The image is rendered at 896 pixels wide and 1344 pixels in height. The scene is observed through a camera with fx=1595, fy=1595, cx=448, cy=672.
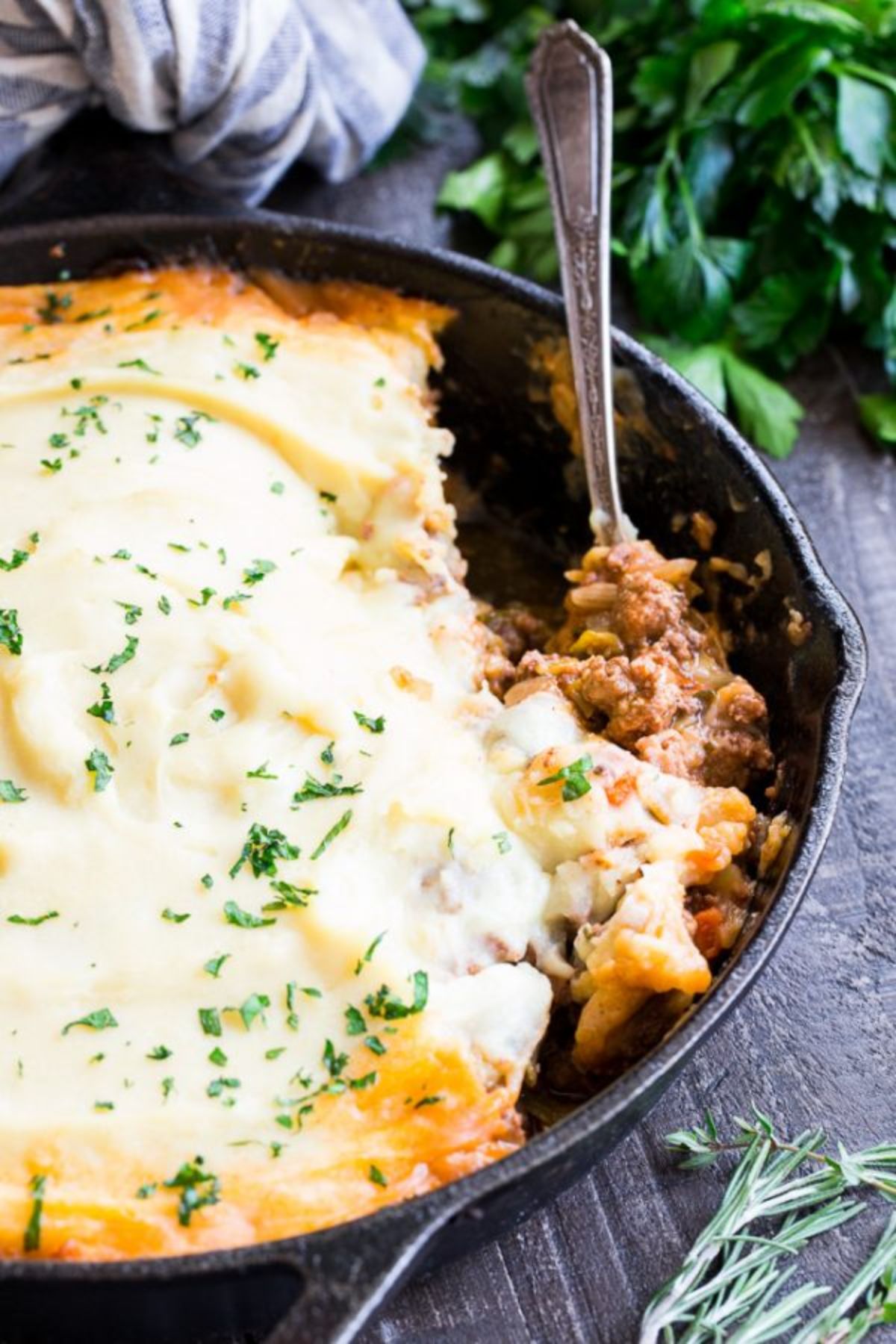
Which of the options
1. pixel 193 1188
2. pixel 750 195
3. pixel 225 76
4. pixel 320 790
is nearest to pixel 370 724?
pixel 320 790

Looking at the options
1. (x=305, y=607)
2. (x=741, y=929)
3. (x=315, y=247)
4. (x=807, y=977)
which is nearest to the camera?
(x=741, y=929)

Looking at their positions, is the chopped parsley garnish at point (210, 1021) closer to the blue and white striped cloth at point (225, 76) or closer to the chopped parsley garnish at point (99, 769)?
the chopped parsley garnish at point (99, 769)

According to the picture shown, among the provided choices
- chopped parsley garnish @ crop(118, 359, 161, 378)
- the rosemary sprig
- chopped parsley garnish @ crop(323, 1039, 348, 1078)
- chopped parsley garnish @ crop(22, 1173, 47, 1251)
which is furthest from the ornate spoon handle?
chopped parsley garnish @ crop(22, 1173, 47, 1251)

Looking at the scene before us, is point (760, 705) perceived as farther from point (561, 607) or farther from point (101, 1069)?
point (101, 1069)

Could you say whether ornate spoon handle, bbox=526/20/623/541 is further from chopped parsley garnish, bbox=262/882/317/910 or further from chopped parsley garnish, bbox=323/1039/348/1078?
chopped parsley garnish, bbox=323/1039/348/1078

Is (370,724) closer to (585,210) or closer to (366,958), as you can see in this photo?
(366,958)

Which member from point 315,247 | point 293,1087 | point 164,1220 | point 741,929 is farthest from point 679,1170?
point 315,247
